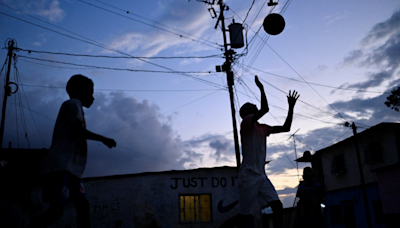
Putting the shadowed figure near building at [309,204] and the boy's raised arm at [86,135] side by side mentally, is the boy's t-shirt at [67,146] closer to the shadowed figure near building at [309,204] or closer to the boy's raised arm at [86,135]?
the boy's raised arm at [86,135]

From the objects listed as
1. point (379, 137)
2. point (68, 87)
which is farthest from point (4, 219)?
point (379, 137)

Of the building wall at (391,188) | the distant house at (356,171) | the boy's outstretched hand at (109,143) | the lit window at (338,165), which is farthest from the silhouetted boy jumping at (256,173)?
the lit window at (338,165)

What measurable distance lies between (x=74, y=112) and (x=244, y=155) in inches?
80.8

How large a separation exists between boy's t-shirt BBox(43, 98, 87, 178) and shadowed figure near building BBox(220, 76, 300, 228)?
6.05ft

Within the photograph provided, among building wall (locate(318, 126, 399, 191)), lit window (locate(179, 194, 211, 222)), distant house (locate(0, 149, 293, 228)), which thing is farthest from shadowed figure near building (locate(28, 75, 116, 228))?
building wall (locate(318, 126, 399, 191))

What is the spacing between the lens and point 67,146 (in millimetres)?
2953

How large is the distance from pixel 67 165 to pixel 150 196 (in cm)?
1618

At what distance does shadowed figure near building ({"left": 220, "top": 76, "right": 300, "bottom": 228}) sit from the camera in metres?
3.66

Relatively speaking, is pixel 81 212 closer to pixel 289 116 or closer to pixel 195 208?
pixel 289 116

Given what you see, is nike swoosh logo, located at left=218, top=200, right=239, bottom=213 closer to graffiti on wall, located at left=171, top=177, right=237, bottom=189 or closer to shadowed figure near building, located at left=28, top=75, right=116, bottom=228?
graffiti on wall, located at left=171, top=177, right=237, bottom=189

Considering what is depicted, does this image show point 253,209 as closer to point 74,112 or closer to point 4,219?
point 74,112

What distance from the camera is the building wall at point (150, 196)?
17.8 m

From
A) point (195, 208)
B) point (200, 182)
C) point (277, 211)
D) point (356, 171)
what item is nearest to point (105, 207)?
point (195, 208)

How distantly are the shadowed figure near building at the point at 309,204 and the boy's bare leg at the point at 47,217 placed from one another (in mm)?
4915
